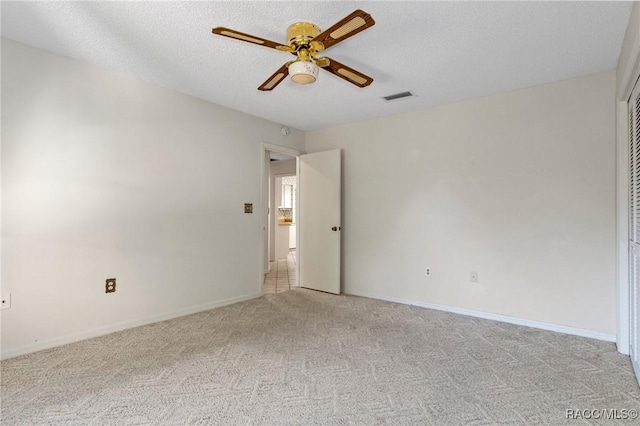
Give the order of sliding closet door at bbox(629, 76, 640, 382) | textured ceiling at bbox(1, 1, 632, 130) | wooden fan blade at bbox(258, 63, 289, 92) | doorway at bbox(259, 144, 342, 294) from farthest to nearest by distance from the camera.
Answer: doorway at bbox(259, 144, 342, 294) → wooden fan blade at bbox(258, 63, 289, 92) → sliding closet door at bbox(629, 76, 640, 382) → textured ceiling at bbox(1, 1, 632, 130)

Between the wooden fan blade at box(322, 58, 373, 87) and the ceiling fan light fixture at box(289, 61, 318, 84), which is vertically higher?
the wooden fan blade at box(322, 58, 373, 87)

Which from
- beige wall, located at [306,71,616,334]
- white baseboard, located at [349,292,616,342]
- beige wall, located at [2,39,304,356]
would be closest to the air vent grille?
beige wall, located at [306,71,616,334]

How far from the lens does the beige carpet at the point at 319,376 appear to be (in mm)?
1835

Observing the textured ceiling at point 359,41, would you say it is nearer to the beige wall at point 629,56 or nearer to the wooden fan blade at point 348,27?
the beige wall at point 629,56

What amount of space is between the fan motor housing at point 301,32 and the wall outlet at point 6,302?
2.78 metres

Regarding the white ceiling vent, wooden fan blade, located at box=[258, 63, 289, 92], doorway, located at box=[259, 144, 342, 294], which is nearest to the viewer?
wooden fan blade, located at box=[258, 63, 289, 92]

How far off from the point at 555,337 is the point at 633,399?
3.36 ft

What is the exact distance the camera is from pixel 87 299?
9.53 ft

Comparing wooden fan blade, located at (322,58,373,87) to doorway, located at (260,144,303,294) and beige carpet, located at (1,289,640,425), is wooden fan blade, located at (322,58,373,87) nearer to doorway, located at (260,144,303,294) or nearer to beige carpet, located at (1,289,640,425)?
beige carpet, located at (1,289,640,425)

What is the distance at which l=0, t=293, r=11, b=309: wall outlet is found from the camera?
2.47m

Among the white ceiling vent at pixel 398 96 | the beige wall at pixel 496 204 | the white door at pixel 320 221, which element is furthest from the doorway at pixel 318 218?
the white ceiling vent at pixel 398 96

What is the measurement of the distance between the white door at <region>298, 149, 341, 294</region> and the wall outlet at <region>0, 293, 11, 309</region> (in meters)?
3.27

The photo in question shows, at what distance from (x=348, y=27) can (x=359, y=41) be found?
655 millimetres

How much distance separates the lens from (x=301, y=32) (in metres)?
2.23
